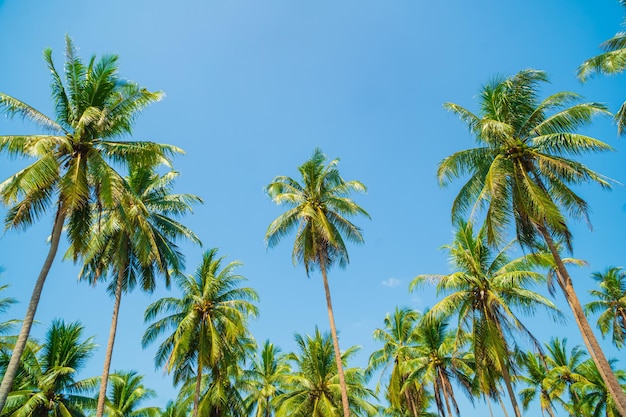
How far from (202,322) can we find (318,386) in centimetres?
916

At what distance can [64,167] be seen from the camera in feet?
46.8

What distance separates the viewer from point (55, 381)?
20.9 meters

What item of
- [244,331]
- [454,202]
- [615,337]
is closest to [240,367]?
[244,331]

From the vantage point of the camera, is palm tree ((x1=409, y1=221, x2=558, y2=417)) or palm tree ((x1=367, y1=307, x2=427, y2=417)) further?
palm tree ((x1=367, y1=307, x2=427, y2=417))

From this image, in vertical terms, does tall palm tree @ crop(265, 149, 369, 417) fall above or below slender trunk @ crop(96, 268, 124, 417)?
above

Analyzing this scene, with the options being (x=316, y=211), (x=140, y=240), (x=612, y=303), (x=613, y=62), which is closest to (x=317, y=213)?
(x=316, y=211)

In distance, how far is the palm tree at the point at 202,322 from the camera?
72.8 feet

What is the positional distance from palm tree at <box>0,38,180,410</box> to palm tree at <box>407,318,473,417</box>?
20153 millimetres

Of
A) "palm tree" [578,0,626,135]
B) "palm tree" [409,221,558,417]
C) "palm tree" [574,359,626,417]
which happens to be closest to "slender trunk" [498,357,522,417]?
"palm tree" [409,221,558,417]

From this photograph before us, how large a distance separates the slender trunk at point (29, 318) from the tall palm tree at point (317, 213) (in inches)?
388

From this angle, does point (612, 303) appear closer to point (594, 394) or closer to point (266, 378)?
point (594, 394)

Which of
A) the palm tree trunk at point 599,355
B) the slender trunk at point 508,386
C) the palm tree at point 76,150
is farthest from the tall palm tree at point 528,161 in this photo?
the palm tree at point 76,150

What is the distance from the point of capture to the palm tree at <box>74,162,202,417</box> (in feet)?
56.2

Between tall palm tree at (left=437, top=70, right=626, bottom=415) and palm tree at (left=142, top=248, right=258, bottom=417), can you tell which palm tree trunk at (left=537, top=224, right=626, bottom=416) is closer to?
tall palm tree at (left=437, top=70, right=626, bottom=415)
